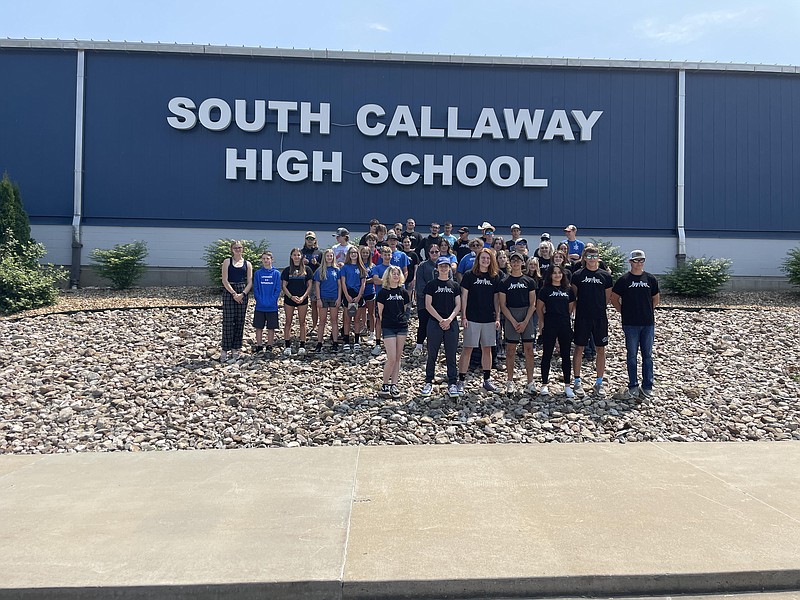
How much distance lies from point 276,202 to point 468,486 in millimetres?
13238

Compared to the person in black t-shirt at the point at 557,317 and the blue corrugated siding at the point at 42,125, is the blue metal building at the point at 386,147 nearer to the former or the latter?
the blue corrugated siding at the point at 42,125

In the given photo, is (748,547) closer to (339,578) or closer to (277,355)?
(339,578)

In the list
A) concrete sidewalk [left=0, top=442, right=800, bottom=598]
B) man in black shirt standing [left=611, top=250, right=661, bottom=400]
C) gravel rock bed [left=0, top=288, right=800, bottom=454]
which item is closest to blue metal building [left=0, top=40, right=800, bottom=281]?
gravel rock bed [left=0, top=288, right=800, bottom=454]

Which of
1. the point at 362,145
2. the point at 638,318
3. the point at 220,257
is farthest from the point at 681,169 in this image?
the point at 220,257

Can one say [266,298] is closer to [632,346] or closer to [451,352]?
[451,352]

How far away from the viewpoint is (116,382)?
843cm

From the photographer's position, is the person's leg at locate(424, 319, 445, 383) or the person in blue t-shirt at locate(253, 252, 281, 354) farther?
the person in blue t-shirt at locate(253, 252, 281, 354)

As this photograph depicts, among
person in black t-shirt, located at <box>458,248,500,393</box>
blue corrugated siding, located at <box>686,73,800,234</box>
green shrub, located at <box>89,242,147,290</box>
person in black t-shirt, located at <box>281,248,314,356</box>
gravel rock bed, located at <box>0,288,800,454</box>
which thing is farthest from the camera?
blue corrugated siding, located at <box>686,73,800,234</box>

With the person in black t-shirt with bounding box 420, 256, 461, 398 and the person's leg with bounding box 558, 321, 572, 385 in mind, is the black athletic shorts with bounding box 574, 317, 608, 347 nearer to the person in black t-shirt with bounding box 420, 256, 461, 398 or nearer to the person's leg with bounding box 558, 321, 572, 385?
the person's leg with bounding box 558, 321, 572, 385

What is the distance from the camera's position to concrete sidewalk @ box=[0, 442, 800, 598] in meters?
3.62

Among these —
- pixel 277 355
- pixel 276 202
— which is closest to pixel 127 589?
pixel 277 355

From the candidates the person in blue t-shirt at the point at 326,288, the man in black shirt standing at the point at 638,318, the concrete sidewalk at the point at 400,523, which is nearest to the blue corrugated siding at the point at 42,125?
the person in blue t-shirt at the point at 326,288

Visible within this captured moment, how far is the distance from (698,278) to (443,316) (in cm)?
932

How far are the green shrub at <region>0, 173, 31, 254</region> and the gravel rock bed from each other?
437cm
